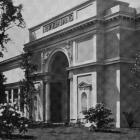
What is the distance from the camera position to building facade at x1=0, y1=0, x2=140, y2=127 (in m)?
3.73

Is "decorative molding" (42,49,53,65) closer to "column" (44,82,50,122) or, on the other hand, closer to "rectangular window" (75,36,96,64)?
"column" (44,82,50,122)

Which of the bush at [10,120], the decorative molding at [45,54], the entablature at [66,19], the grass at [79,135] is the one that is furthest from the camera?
the decorative molding at [45,54]

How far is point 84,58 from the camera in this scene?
4.65 m

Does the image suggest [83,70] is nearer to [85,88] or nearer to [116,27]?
[85,88]

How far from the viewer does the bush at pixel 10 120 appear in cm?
80

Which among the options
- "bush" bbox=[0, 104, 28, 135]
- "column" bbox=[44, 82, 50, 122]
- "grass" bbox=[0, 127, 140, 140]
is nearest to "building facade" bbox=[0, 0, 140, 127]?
"column" bbox=[44, 82, 50, 122]

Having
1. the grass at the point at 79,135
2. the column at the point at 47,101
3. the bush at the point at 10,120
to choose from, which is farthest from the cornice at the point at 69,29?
the bush at the point at 10,120

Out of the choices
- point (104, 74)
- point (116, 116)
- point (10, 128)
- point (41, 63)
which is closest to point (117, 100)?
point (116, 116)

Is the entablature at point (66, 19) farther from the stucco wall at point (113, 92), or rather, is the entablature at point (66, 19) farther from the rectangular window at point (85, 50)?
the stucco wall at point (113, 92)

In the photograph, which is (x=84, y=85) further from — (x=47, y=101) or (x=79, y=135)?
(x=79, y=135)

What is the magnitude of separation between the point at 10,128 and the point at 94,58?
11.5ft

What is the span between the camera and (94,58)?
169 inches

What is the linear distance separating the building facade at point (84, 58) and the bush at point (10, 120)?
2456mm

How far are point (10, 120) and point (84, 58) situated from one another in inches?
152
